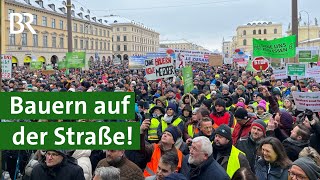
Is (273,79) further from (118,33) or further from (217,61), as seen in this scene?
(118,33)

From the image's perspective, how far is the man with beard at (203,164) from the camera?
3971 mm

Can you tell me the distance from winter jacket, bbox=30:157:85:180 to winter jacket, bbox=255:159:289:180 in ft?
6.58

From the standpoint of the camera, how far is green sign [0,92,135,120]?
3607 millimetres

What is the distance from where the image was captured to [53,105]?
362 cm

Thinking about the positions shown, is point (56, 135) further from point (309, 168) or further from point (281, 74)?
point (281, 74)

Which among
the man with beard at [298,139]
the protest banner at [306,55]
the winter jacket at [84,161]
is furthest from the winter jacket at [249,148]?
the protest banner at [306,55]

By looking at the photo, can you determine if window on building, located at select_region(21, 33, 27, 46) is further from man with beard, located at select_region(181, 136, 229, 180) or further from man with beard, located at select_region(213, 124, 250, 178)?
man with beard, located at select_region(181, 136, 229, 180)

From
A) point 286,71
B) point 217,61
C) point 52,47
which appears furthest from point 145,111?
point 52,47

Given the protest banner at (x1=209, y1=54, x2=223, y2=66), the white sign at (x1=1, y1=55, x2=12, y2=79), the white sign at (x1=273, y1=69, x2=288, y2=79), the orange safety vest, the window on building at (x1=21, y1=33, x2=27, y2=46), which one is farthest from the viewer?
the window on building at (x1=21, y1=33, x2=27, y2=46)

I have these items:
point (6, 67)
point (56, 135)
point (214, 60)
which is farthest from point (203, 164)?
point (214, 60)

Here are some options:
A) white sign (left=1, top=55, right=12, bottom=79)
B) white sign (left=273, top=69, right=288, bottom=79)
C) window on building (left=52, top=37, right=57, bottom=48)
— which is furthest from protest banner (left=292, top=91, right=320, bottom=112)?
window on building (left=52, top=37, right=57, bottom=48)

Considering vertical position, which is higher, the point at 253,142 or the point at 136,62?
the point at 136,62

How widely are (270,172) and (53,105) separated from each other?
95.1 inches

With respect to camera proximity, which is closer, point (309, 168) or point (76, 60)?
point (309, 168)
